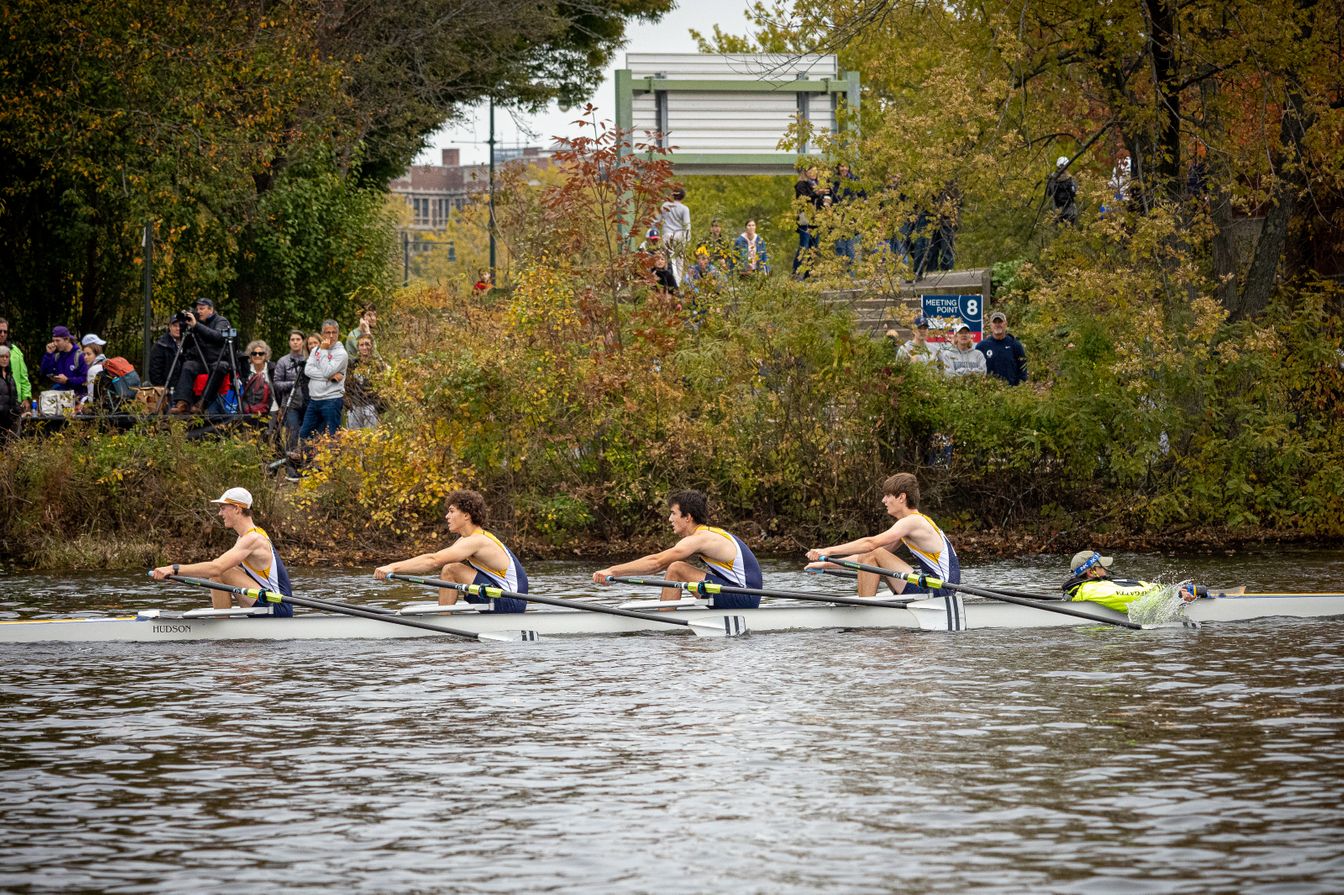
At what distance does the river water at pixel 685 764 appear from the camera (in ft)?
29.0

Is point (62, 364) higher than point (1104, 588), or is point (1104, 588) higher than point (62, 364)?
point (62, 364)

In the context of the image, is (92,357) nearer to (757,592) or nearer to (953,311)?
(953,311)

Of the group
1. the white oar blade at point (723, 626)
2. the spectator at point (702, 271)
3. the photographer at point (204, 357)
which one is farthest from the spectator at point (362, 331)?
Answer: the white oar blade at point (723, 626)

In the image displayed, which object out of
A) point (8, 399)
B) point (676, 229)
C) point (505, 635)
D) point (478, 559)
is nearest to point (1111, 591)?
point (505, 635)

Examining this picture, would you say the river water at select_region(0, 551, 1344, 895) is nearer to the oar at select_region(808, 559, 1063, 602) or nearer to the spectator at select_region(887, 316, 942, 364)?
the oar at select_region(808, 559, 1063, 602)

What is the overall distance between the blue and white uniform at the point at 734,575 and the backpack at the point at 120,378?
11.8 metres

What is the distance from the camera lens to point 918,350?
25.5m

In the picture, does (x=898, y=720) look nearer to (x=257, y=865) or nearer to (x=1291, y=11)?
(x=257, y=865)

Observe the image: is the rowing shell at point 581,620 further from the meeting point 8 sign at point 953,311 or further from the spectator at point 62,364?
the spectator at point 62,364

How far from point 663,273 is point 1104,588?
11779mm

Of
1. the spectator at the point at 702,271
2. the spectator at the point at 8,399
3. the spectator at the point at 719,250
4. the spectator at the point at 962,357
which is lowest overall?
the spectator at the point at 8,399

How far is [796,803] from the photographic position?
1016 centimetres

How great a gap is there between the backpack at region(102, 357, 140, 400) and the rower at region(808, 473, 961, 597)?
41.1 ft

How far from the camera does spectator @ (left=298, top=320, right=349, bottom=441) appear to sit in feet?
82.2
